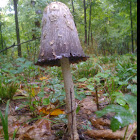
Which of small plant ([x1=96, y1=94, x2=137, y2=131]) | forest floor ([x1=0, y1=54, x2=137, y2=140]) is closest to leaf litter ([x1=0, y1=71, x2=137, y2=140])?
forest floor ([x1=0, y1=54, x2=137, y2=140])

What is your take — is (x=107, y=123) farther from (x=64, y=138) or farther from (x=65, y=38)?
(x=65, y=38)

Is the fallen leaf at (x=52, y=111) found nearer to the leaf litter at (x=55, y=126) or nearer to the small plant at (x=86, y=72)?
the leaf litter at (x=55, y=126)

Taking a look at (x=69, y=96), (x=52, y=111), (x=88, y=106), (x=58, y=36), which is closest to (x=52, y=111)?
(x=52, y=111)

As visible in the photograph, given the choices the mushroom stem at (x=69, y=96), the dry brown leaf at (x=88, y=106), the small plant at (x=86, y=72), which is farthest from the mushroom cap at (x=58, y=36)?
the small plant at (x=86, y=72)

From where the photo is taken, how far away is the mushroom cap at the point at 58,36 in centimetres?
115

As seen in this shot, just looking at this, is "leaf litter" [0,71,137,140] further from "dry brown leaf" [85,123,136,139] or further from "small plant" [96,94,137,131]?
"small plant" [96,94,137,131]

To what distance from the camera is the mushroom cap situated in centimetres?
115

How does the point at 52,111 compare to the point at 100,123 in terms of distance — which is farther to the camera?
the point at 52,111

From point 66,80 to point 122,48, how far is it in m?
17.6

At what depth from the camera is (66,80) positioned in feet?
4.34

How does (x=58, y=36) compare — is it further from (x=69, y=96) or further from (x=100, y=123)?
(x=100, y=123)

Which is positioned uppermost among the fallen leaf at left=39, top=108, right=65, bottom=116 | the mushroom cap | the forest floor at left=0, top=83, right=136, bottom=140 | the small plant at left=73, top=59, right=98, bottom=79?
the mushroom cap

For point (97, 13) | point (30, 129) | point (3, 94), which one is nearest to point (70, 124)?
point (30, 129)

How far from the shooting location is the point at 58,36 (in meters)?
1.16
